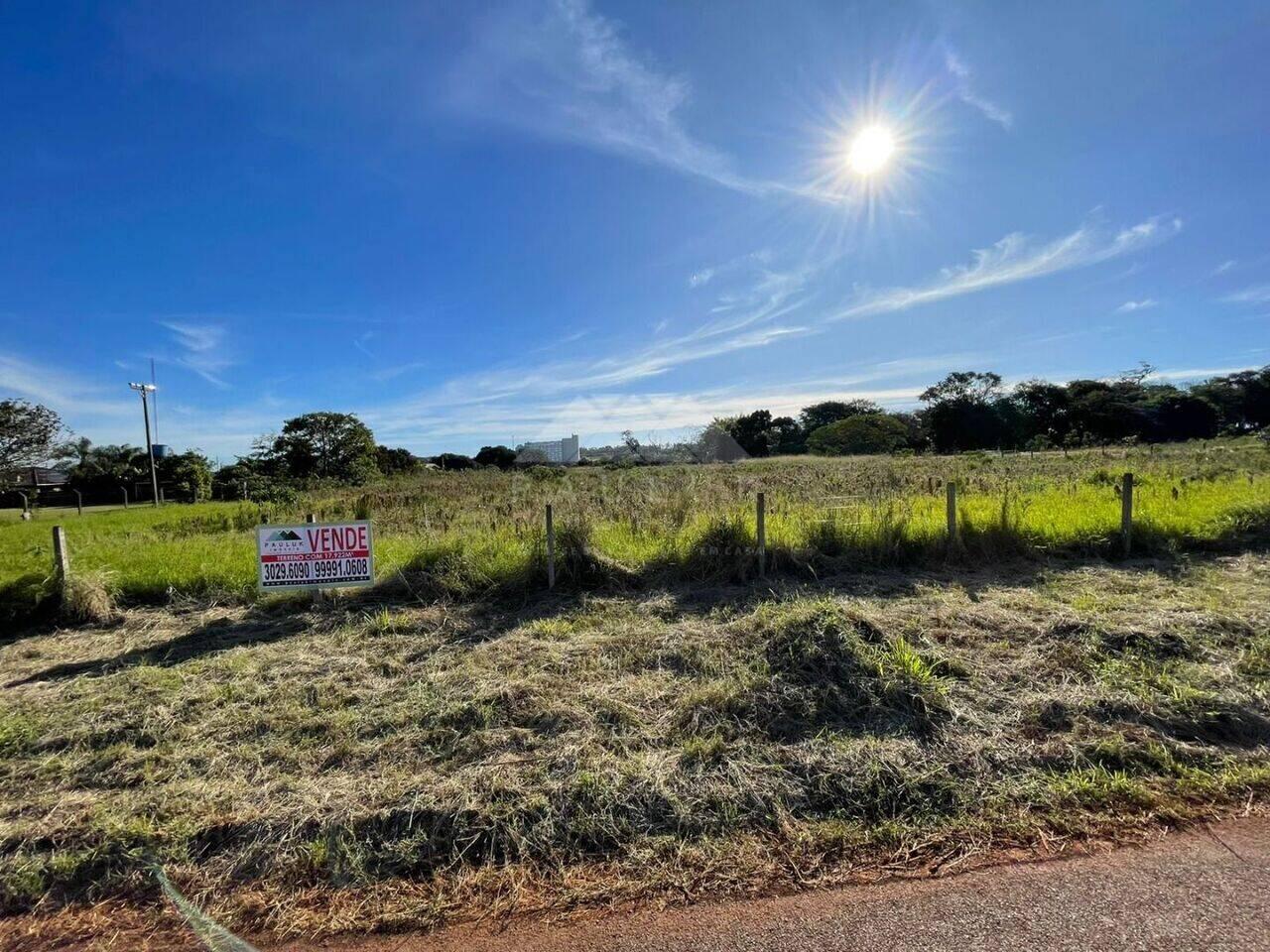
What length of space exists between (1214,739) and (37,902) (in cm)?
583

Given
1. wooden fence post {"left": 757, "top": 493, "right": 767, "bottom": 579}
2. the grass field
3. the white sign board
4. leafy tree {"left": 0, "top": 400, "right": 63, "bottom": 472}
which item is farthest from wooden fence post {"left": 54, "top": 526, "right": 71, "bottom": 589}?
leafy tree {"left": 0, "top": 400, "right": 63, "bottom": 472}

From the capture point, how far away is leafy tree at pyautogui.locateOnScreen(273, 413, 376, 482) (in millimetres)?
39719

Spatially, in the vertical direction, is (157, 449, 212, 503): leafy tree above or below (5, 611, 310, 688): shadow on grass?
above

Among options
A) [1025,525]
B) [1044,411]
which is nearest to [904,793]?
[1025,525]

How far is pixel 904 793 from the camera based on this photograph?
2.79 meters

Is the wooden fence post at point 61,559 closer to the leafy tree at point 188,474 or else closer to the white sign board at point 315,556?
the white sign board at point 315,556

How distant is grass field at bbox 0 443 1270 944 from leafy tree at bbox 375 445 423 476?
4056cm

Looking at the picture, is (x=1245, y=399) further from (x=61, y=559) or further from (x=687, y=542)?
(x=61, y=559)

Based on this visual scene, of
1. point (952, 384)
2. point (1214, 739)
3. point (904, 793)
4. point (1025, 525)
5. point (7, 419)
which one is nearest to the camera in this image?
point (904, 793)

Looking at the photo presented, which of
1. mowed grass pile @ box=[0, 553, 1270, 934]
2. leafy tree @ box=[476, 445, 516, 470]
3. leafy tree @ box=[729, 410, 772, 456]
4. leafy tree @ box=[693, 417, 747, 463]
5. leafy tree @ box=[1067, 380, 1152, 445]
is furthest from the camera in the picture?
leafy tree @ box=[729, 410, 772, 456]

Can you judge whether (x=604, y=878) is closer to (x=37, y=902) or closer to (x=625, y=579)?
(x=37, y=902)

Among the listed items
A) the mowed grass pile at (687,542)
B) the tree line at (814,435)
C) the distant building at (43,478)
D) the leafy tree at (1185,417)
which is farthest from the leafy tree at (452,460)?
the leafy tree at (1185,417)

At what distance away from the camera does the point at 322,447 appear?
1592 inches

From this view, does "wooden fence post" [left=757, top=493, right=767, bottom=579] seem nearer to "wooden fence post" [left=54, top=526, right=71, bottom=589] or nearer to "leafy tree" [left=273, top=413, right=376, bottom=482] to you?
"wooden fence post" [left=54, top=526, right=71, bottom=589]
